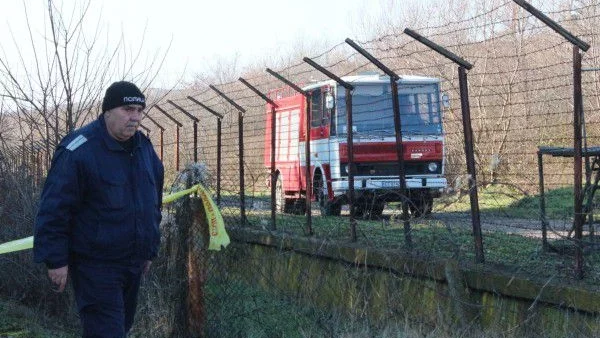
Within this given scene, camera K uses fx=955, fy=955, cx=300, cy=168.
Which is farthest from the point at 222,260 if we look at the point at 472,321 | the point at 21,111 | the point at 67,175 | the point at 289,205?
the point at 289,205

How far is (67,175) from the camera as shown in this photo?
16.4 ft

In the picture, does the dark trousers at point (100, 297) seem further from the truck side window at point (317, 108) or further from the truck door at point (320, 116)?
the truck side window at point (317, 108)

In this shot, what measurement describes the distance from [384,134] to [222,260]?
931cm

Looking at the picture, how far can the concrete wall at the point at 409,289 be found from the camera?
20.8ft

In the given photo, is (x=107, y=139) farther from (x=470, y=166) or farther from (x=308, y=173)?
(x=308, y=173)

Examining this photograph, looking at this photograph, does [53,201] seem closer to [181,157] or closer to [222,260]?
[222,260]

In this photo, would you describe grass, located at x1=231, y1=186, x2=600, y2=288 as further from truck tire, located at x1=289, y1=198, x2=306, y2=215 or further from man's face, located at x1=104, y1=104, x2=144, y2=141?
truck tire, located at x1=289, y1=198, x2=306, y2=215

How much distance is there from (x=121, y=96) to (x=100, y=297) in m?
1.09

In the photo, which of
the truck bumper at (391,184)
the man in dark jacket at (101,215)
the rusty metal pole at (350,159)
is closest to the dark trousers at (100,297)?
the man in dark jacket at (101,215)

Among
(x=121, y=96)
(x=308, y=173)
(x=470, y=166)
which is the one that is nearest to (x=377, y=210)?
(x=308, y=173)

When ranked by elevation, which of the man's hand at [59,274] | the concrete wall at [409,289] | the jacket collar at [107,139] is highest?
the jacket collar at [107,139]

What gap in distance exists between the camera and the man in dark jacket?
16.4 feet

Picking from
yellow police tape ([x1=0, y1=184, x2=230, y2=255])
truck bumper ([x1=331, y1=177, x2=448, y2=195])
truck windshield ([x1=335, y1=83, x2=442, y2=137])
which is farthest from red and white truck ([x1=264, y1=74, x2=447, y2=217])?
yellow police tape ([x1=0, y1=184, x2=230, y2=255])

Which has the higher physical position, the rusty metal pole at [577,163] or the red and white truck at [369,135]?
the red and white truck at [369,135]
